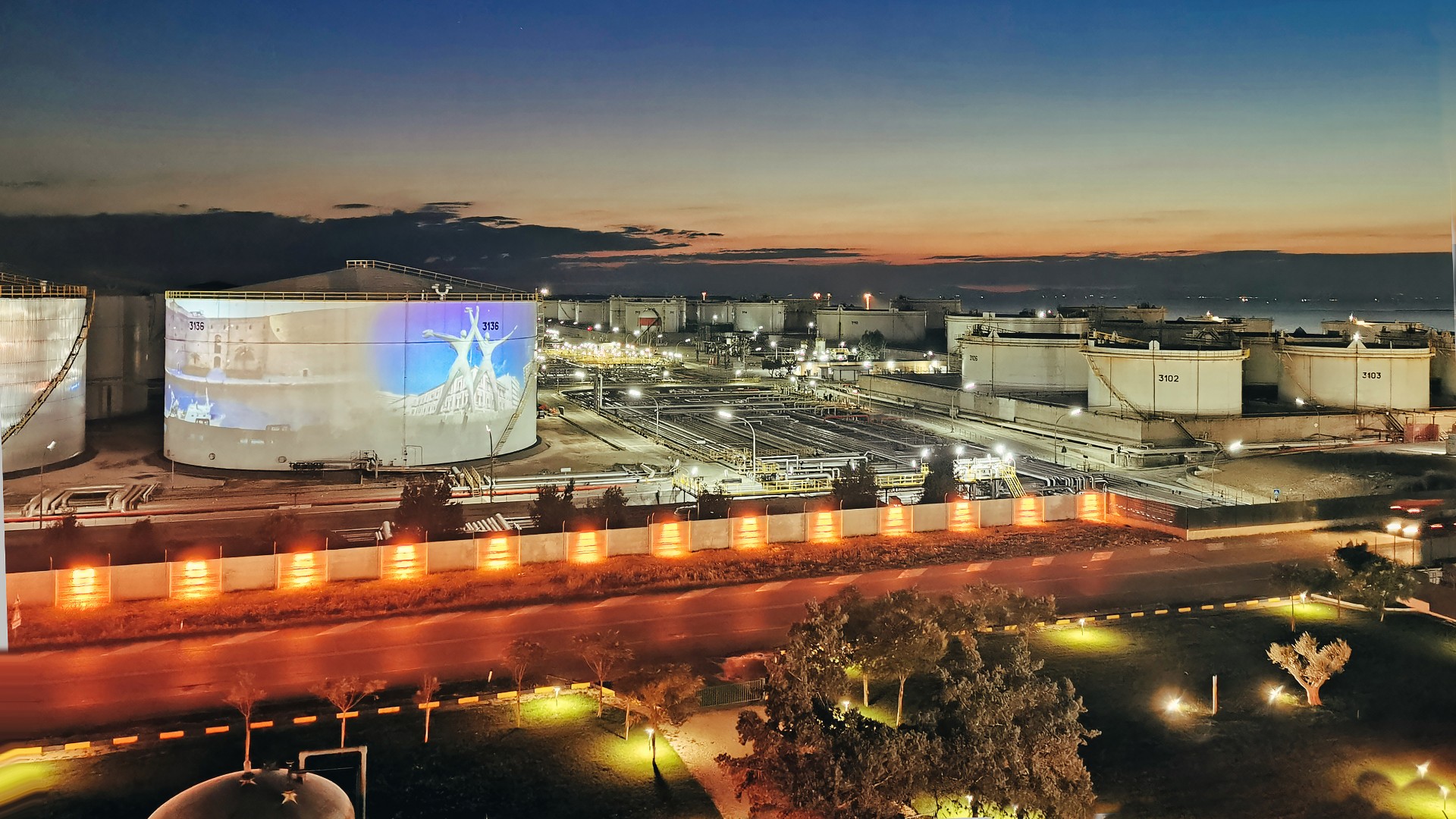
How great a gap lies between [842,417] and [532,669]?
116 feet

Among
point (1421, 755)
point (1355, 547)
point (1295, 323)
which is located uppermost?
point (1295, 323)

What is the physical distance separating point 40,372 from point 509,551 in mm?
19923

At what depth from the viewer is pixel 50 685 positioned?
50.5 feet

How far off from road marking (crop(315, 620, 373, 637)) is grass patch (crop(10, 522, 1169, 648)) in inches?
12.2

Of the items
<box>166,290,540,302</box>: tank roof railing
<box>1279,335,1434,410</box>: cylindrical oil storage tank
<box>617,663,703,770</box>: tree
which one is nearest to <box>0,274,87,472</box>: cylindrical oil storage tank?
<box>166,290,540,302</box>: tank roof railing

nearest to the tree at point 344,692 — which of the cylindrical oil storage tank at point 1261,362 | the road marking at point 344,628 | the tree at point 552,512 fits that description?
the road marking at point 344,628

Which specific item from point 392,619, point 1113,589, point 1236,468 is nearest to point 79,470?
point 392,619

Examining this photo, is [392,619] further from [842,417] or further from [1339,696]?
[842,417]

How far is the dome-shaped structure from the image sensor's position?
10.5 meters

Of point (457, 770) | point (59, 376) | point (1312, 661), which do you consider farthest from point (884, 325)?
point (457, 770)

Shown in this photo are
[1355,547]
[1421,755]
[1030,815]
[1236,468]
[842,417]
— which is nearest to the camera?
[1030,815]

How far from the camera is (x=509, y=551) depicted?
74.8 ft

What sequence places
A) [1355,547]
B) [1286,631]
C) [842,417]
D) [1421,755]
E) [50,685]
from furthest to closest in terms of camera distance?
[842,417] < [1355,547] < [1286,631] < [50,685] < [1421,755]

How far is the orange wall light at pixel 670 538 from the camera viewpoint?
23906mm
